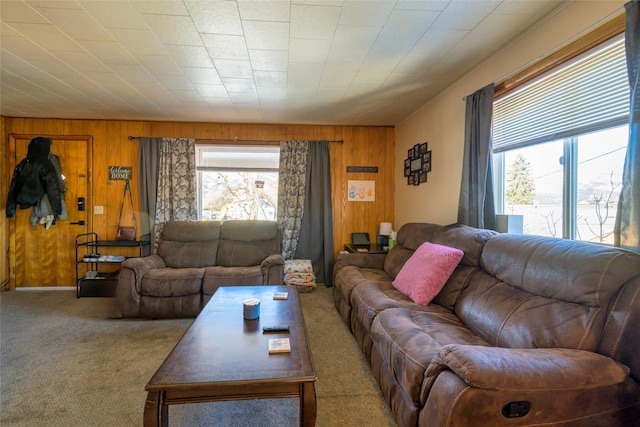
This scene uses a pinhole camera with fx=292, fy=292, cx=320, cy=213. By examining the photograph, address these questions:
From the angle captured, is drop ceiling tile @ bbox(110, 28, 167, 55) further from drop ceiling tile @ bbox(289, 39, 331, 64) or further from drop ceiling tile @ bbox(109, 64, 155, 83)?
drop ceiling tile @ bbox(289, 39, 331, 64)

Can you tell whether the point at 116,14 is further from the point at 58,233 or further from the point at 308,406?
the point at 58,233

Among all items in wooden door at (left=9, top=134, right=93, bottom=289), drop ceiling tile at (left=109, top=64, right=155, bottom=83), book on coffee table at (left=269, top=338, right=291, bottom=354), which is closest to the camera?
→ book on coffee table at (left=269, top=338, right=291, bottom=354)

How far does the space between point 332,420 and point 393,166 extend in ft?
11.8

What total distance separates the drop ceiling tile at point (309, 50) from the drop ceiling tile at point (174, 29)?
2.24ft

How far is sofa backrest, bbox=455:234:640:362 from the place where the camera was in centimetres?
123

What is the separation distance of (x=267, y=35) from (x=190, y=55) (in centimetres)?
73

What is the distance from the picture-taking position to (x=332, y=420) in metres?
1.61

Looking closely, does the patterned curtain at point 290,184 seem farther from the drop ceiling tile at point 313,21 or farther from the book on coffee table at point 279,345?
the book on coffee table at point 279,345

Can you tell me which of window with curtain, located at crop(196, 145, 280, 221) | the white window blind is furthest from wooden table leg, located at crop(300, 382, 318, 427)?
window with curtain, located at crop(196, 145, 280, 221)

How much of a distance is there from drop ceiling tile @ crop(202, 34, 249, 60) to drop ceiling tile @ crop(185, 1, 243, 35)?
0.21ft

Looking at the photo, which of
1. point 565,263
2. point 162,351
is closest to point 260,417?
point 162,351

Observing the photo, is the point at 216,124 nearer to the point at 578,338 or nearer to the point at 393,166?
the point at 393,166

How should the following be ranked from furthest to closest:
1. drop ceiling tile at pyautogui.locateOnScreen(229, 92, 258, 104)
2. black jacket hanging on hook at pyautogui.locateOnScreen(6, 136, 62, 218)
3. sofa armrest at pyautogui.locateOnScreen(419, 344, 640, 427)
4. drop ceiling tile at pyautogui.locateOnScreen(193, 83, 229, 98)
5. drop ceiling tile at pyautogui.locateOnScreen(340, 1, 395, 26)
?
black jacket hanging on hook at pyautogui.locateOnScreen(6, 136, 62, 218), drop ceiling tile at pyautogui.locateOnScreen(229, 92, 258, 104), drop ceiling tile at pyautogui.locateOnScreen(193, 83, 229, 98), drop ceiling tile at pyautogui.locateOnScreen(340, 1, 395, 26), sofa armrest at pyautogui.locateOnScreen(419, 344, 640, 427)

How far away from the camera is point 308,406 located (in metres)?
1.25
